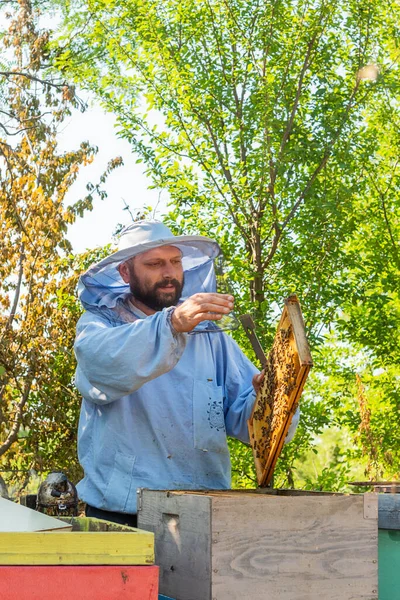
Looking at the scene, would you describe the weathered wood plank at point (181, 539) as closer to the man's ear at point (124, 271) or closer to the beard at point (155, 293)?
the beard at point (155, 293)

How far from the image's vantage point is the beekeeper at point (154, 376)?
2.44 metres

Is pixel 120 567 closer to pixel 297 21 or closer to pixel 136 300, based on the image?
pixel 136 300

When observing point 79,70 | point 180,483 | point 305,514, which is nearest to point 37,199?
point 79,70

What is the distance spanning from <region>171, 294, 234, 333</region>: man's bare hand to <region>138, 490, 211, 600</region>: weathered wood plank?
480mm

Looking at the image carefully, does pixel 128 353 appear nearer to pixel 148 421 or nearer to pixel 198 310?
pixel 198 310

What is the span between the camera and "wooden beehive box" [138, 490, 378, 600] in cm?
200

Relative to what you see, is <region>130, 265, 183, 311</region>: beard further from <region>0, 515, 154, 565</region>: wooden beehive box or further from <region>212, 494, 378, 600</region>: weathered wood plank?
<region>0, 515, 154, 565</region>: wooden beehive box

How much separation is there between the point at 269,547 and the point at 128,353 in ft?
2.32

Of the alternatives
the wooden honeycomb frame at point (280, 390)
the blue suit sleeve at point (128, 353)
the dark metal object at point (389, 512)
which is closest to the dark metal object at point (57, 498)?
the blue suit sleeve at point (128, 353)

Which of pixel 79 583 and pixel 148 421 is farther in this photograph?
pixel 148 421

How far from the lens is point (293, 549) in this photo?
2.07 metres

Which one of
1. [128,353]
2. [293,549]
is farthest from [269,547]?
[128,353]

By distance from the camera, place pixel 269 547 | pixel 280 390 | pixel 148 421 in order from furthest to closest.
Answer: pixel 148 421 < pixel 280 390 < pixel 269 547

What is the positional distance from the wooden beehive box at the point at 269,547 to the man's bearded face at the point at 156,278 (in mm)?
976
